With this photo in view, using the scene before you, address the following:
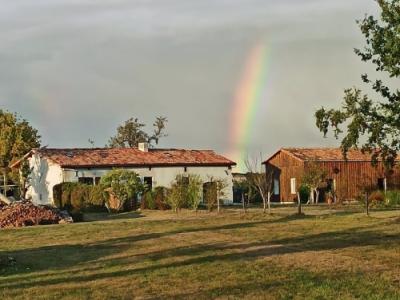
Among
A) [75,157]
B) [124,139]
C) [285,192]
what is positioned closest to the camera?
[75,157]

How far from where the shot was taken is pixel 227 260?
1558cm

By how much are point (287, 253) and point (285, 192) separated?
4438 cm

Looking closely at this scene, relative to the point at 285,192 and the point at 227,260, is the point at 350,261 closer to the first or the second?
the point at 227,260

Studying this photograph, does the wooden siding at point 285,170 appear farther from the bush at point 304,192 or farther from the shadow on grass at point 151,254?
the shadow on grass at point 151,254

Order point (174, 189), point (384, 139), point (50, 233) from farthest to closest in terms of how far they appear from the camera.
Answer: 1. point (174, 189)
2. point (50, 233)
3. point (384, 139)

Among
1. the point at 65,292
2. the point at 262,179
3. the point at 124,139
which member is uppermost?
the point at 124,139

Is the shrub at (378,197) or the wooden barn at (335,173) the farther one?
the wooden barn at (335,173)

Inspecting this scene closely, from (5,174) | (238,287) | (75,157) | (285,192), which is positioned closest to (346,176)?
(285,192)

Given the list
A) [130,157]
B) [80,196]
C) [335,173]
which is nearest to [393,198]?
[335,173]

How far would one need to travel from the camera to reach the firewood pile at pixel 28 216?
3425 cm

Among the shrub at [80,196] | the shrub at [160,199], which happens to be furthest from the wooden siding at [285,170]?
the shrub at [80,196]

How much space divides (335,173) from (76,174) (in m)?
21.5

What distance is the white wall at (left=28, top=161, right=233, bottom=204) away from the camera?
52750 millimetres

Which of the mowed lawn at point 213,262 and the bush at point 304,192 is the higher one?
the bush at point 304,192
